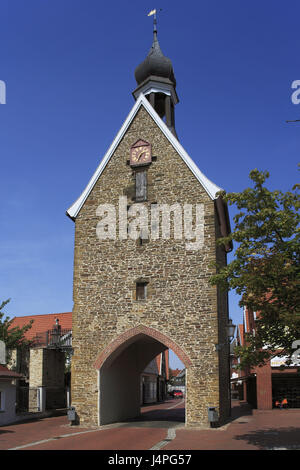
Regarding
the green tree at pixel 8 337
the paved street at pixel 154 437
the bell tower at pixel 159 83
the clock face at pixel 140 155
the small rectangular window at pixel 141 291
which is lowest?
the paved street at pixel 154 437

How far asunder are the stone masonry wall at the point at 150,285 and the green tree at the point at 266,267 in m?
5.29

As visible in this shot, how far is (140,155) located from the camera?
2070cm

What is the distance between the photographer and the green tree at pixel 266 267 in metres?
11.8

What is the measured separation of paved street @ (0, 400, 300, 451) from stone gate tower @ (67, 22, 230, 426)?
3.69 feet

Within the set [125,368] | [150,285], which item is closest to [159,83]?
[150,285]

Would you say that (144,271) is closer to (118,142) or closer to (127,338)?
(127,338)

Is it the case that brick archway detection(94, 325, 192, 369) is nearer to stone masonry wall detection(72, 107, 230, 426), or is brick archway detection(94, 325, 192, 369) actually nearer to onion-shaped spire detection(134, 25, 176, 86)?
stone masonry wall detection(72, 107, 230, 426)

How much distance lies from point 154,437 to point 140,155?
1137 centimetres

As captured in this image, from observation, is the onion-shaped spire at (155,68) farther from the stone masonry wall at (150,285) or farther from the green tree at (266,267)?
the green tree at (266,267)

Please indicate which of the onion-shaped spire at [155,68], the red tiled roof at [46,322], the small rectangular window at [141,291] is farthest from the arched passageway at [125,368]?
the onion-shaped spire at [155,68]

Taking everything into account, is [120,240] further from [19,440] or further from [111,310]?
[19,440]

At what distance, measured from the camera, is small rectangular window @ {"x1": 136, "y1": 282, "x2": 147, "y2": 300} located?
19125 mm
